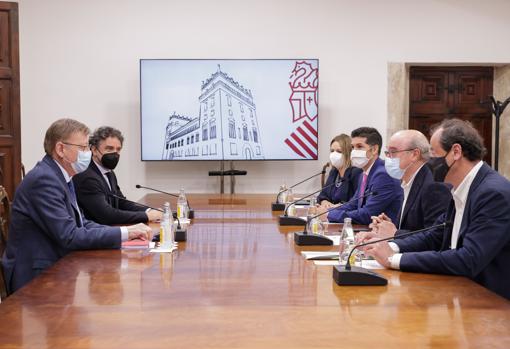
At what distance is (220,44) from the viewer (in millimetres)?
6938

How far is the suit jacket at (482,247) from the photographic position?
239 centimetres

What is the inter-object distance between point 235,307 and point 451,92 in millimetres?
5956

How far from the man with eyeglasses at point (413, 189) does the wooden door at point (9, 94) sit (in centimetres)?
274

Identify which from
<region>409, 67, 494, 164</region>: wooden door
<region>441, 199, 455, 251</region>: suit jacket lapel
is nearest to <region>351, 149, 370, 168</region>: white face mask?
<region>441, 199, 455, 251</region>: suit jacket lapel

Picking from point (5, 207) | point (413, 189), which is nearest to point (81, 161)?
point (5, 207)

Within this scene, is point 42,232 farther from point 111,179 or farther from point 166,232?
point 111,179

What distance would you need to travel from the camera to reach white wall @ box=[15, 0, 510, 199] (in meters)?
6.91

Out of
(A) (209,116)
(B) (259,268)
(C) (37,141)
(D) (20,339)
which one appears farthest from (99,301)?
(C) (37,141)

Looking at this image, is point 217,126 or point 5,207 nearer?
point 5,207

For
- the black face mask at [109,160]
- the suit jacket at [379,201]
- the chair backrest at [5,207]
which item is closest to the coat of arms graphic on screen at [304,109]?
the suit jacket at [379,201]

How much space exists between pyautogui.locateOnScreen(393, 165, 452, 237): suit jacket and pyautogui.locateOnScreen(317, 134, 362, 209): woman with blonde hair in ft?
6.26

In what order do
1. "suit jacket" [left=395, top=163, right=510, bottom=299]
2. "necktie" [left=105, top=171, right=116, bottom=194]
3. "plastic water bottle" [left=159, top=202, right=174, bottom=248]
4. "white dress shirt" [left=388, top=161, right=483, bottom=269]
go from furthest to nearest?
"necktie" [left=105, top=171, right=116, bottom=194]
"plastic water bottle" [left=159, top=202, right=174, bottom=248]
"white dress shirt" [left=388, top=161, right=483, bottom=269]
"suit jacket" [left=395, top=163, right=510, bottom=299]

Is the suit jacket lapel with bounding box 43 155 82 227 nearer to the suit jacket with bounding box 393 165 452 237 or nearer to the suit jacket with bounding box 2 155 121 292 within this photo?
the suit jacket with bounding box 2 155 121 292

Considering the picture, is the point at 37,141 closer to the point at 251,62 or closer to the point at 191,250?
the point at 251,62
